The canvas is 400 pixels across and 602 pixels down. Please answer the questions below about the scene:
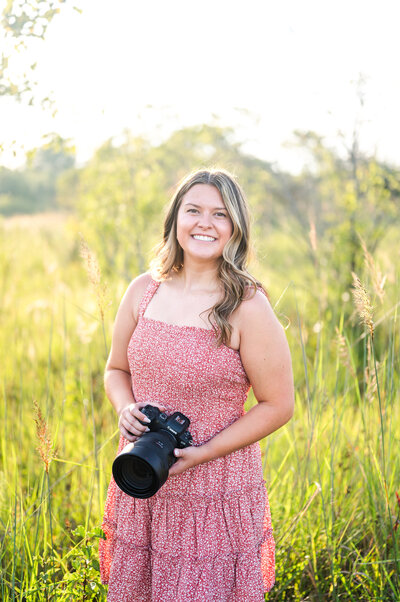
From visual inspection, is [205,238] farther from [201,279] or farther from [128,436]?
A: [128,436]

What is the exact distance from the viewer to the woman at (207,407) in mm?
1841

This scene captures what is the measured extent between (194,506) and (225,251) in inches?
33.5

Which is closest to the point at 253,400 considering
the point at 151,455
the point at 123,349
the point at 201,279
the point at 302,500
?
the point at 302,500

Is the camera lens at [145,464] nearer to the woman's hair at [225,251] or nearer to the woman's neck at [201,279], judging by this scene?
the woman's hair at [225,251]

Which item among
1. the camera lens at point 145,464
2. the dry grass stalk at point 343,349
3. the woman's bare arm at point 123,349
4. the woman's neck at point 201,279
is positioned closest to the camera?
the camera lens at point 145,464

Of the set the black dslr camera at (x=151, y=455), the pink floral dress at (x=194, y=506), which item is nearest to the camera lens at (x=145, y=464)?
the black dslr camera at (x=151, y=455)

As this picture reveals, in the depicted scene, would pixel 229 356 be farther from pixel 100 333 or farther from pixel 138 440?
pixel 100 333

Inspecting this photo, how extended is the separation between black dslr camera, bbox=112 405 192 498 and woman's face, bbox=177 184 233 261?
54cm

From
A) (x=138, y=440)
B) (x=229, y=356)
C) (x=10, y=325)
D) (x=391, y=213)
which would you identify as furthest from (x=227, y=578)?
(x=391, y=213)

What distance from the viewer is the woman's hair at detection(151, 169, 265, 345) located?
6.05ft

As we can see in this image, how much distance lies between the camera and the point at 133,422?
1.81m

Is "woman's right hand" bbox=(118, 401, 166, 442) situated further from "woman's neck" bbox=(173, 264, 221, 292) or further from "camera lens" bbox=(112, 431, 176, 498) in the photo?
"woman's neck" bbox=(173, 264, 221, 292)

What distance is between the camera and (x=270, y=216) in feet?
32.0

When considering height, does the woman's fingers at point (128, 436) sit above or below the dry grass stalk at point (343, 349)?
below
